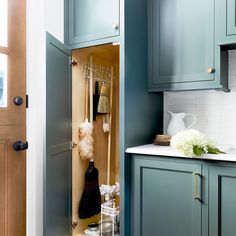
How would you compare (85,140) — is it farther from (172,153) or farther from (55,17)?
(55,17)

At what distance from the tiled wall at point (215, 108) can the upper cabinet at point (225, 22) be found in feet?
1.06

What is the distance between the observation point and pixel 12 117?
187 cm

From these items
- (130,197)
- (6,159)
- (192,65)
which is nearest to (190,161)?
(130,197)

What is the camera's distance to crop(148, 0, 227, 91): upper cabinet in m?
1.95

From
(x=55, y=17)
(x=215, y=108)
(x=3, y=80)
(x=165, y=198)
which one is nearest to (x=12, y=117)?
(x=3, y=80)

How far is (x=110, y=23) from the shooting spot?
2.06 metres

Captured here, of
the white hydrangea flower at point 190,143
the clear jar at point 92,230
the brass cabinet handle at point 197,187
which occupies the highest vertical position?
the white hydrangea flower at point 190,143

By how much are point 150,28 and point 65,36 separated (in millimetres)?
719

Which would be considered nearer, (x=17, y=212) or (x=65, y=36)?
(x=17, y=212)

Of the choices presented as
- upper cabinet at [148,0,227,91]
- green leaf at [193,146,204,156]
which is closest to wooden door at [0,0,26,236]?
upper cabinet at [148,0,227,91]

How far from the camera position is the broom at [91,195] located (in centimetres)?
236

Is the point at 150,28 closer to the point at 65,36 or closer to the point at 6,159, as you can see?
the point at 65,36

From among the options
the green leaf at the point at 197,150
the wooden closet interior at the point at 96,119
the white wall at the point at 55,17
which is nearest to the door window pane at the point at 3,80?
the white wall at the point at 55,17

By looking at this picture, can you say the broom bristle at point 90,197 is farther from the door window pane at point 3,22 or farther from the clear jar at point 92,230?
the door window pane at point 3,22
